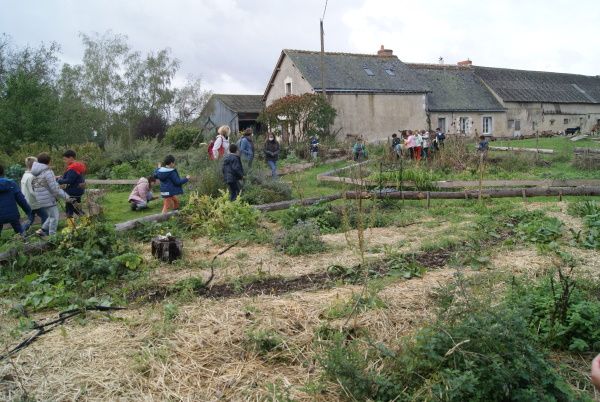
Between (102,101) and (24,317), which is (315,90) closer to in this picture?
(102,101)

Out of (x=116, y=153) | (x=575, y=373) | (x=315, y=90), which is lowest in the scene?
(x=575, y=373)

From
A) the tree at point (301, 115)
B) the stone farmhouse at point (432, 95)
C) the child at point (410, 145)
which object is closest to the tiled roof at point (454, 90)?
the stone farmhouse at point (432, 95)

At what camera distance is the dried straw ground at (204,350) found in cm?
357

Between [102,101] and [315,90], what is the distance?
62.5ft

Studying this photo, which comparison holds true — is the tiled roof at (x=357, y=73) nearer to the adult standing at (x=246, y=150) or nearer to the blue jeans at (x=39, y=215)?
the adult standing at (x=246, y=150)

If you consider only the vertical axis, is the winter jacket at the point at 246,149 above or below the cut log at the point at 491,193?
above

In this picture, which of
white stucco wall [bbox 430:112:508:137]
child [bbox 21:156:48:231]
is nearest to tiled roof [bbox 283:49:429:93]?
white stucco wall [bbox 430:112:508:137]

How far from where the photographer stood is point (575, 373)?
353cm

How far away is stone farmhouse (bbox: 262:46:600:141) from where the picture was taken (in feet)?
98.3

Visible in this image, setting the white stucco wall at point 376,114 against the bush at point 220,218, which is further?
the white stucco wall at point 376,114

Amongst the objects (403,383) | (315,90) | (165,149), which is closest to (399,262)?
(403,383)

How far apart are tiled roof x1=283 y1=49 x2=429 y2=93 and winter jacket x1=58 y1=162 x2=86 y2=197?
67.2 ft

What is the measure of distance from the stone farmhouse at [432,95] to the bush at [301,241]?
2215cm

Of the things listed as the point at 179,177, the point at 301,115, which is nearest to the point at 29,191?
the point at 179,177
